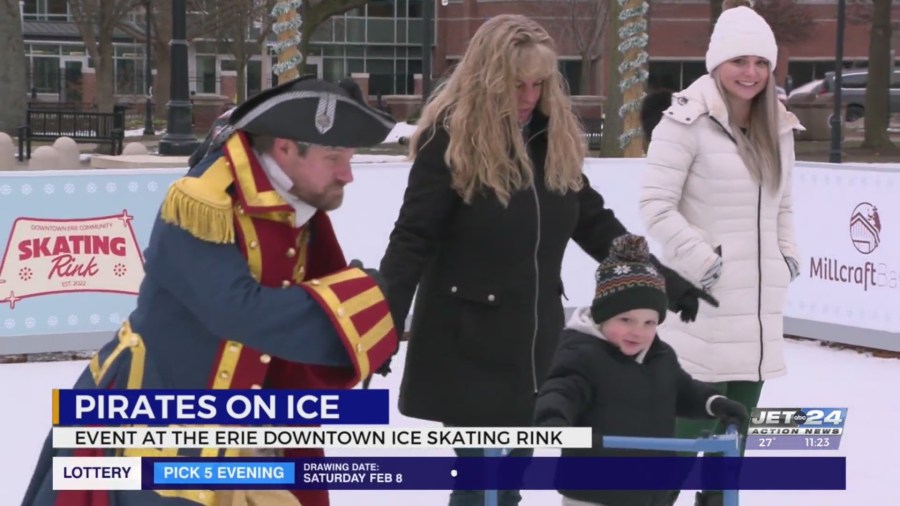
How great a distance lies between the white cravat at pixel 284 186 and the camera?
8.52ft

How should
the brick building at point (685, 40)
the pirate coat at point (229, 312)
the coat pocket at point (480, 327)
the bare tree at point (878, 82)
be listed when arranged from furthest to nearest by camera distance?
the brick building at point (685, 40)
the bare tree at point (878, 82)
the coat pocket at point (480, 327)
the pirate coat at point (229, 312)

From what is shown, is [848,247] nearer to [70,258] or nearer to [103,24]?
[70,258]

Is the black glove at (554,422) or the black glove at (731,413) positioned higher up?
the black glove at (554,422)

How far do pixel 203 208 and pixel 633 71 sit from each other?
13.4 metres

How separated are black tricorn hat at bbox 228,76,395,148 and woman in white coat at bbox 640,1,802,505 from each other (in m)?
2.03

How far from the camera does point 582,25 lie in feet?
161

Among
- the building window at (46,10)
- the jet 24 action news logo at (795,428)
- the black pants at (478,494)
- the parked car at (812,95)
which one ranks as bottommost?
the black pants at (478,494)

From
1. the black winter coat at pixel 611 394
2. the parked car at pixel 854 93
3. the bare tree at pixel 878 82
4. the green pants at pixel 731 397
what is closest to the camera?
the black winter coat at pixel 611 394

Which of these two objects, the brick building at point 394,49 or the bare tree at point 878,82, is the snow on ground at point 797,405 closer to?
the bare tree at point 878,82

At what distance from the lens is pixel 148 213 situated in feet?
27.0

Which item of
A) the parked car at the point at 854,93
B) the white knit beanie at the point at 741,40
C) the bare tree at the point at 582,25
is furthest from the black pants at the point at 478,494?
the bare tree at the point at 582,25

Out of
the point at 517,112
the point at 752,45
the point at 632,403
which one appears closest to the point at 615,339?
the point at 632,403

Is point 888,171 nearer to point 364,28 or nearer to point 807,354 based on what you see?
point 807,354

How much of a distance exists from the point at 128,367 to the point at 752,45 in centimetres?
256
